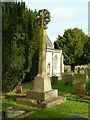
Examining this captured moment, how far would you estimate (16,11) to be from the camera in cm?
1305

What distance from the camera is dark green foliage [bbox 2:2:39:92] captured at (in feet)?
39.3

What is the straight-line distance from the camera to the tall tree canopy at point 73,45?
150 feet

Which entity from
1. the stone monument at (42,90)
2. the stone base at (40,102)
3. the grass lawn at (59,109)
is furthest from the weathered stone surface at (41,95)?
the grass lawn at (59,109)

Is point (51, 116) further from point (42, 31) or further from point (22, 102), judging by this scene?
point (42, 31)

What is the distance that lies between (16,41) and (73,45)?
36.4 m

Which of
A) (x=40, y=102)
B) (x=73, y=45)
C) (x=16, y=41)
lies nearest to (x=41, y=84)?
(x=40, y=102)

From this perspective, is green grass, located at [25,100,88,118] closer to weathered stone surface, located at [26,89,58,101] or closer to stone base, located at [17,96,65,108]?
stone base, located at [17,96,65,108]

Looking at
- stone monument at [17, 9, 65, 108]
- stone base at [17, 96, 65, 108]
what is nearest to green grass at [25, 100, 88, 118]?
stone base at [17, 96, 65, 108]

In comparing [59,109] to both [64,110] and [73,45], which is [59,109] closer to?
[64,110]

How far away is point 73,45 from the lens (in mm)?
48125

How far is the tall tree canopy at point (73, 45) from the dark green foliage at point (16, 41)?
31784 mm

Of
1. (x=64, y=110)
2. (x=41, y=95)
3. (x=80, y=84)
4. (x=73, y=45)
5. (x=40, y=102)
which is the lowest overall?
(x=64, y=110)

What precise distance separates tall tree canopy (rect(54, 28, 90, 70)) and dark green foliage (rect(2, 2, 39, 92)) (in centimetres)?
3178

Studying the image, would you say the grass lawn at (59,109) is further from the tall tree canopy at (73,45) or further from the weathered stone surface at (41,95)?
the tall tree canopy at (73,45)
